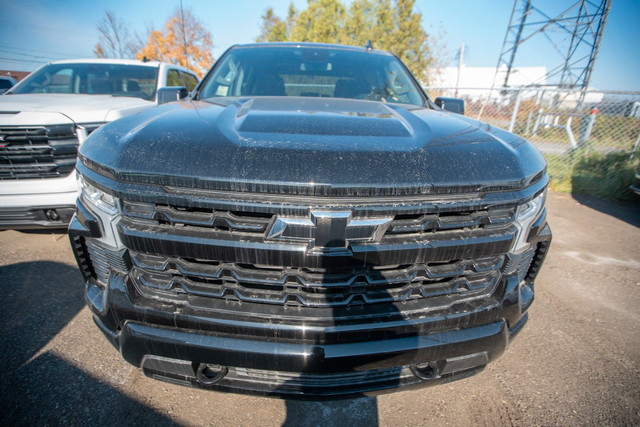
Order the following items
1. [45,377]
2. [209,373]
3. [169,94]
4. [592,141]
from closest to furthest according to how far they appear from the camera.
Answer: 1. [209,373]
2. [45,377]
3. [169,94]
4. [592,141]

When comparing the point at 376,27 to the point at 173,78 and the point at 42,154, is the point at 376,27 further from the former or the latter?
the point at 42,154

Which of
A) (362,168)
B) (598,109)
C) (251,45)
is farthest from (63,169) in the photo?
(598,109)

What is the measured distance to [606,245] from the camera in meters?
3.91

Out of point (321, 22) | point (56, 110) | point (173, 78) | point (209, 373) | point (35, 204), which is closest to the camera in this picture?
point (209, 373)

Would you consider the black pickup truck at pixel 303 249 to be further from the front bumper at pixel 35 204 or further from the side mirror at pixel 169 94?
the front bumper at pixel 35 204

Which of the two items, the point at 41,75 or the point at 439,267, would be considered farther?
the point at 41,75

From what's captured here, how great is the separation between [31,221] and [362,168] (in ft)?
10.4

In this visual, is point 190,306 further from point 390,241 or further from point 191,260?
point 390,241

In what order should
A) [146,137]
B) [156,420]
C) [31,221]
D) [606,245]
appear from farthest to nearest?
1. [606,245]
2. [31,221]
3. [156,420]
4. [146,137]

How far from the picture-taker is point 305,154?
1.11 m

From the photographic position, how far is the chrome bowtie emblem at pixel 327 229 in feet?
3.58

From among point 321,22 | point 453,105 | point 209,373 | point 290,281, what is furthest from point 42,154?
point 321,22

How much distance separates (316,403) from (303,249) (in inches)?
43.3

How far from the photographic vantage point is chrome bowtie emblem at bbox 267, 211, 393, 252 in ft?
3.58
